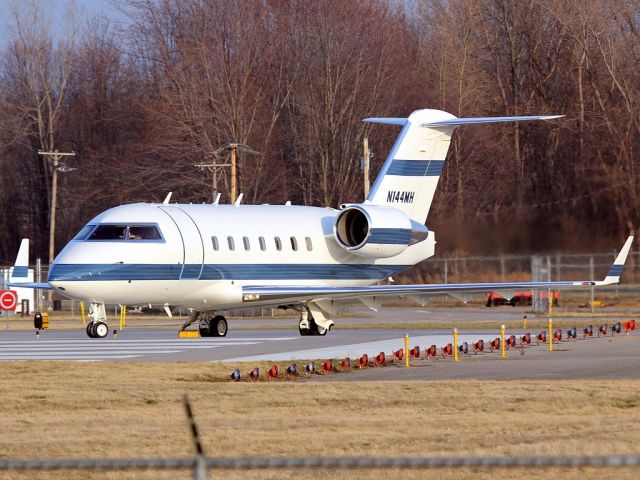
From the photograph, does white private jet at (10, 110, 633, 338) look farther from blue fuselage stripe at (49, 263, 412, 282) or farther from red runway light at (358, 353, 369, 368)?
red runway light at (358, 353, 369, 368)

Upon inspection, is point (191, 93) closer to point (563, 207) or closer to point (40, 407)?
point (563, 207)

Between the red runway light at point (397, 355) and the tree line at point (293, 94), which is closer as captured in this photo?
the red runway light at point (397, 355)

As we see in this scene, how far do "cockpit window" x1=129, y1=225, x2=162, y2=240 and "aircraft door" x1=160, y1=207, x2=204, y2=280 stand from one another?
2.04 ft

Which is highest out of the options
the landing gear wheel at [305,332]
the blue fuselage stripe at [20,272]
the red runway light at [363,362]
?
the blue fuselage stripe at [20,272]

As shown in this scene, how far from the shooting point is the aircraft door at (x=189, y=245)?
2877 cm

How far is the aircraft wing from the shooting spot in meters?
27.6

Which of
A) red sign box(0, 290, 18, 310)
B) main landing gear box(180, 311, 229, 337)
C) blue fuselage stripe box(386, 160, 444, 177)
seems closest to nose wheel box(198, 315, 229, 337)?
main landing gear box(180, 311, 229, 337)

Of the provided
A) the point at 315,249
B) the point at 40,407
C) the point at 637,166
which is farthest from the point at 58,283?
the point at 637,166

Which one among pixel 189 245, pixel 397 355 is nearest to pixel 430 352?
pixel 397 355

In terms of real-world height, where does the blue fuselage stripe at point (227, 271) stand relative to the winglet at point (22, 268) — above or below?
above

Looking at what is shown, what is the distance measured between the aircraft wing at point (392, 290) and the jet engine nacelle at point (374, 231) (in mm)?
1653

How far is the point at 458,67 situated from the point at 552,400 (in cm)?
5461

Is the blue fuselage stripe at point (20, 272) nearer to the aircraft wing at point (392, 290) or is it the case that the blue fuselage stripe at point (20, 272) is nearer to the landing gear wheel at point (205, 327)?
the landing gear wheel at point (205, 327)

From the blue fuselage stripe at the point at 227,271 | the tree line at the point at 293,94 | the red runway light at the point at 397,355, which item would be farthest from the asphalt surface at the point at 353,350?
the tree line at the point at 293,94
